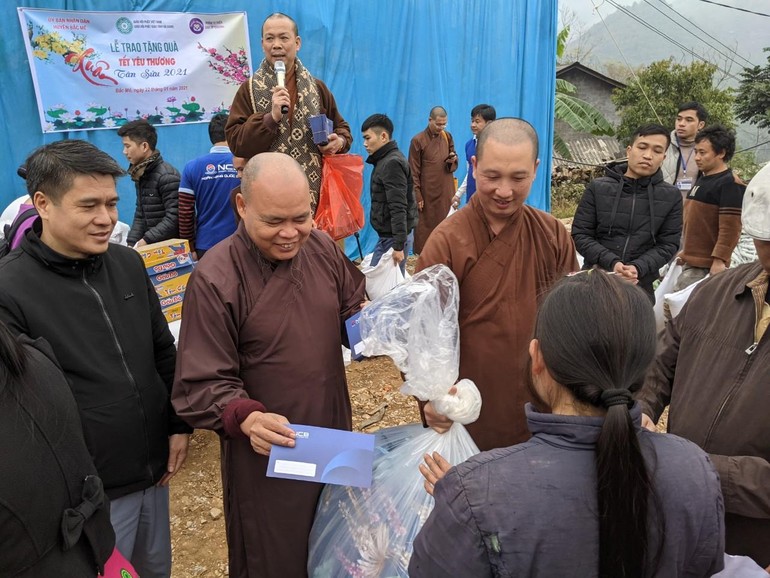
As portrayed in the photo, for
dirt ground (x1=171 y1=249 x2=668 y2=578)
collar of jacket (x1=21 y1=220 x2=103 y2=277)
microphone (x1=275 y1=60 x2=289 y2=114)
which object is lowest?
dirt ground (x1=171 y1=249 x2=668 y2=578)

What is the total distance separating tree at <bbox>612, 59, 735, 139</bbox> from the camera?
572 inches

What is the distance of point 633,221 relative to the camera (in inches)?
137

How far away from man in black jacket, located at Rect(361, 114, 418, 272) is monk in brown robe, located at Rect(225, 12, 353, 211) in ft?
4.81

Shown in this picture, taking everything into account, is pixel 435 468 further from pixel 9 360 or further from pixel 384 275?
pixel 384 275

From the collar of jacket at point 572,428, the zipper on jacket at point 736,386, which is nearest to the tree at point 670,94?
the zipper on jacket at point 736,386

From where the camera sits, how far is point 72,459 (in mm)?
1205

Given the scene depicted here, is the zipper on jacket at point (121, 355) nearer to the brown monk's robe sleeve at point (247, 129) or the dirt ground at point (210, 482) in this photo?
the dirt ground at point (210, 482)

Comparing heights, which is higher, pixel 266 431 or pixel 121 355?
pixel 121 355

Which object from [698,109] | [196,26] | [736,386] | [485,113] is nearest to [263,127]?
[736,386]

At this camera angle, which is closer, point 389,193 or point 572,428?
point 572,428

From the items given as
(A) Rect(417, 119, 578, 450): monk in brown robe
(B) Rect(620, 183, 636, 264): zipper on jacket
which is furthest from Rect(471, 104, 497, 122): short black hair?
(A) Rect(417, 119, 578, 450): monk in brown robe

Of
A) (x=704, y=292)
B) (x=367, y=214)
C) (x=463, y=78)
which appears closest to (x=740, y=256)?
(x=704, y=292)

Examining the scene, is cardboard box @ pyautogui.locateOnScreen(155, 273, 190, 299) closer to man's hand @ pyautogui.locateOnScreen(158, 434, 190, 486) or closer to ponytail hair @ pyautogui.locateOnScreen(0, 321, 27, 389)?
man's hand @ pyautogui.locateOnScreen(158, 434, 190, 486)

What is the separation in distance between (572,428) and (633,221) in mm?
2927
